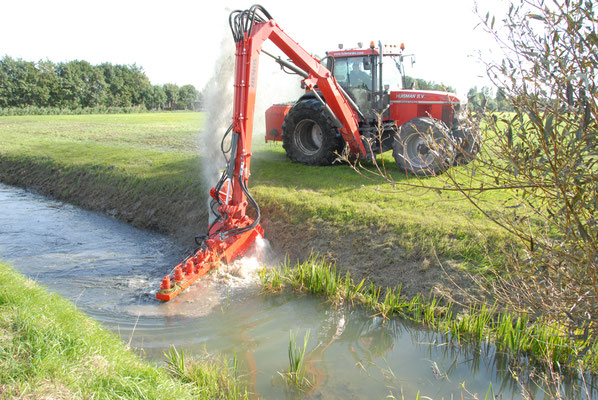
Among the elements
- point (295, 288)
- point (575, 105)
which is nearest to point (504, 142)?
point (575, 105)

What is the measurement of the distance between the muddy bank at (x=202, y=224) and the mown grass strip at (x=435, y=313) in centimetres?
23

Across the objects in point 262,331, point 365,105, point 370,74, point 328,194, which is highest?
point 370,74

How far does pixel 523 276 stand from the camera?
2.60 m

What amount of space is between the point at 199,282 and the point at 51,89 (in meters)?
60.4

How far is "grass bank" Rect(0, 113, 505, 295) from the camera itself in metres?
6.15

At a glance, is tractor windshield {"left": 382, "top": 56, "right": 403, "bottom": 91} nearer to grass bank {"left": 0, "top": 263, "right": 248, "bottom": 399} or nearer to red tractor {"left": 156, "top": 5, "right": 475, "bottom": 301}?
red tractor {"left": 156, "top": 5, "right": 475, "bottom": 301}

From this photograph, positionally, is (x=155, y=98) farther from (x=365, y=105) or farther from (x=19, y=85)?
(x=365, y=105)

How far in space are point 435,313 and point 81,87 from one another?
64.2 meters

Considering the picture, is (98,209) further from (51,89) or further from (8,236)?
(51,89)

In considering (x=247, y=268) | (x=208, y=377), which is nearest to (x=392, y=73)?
(x=247, y=268)

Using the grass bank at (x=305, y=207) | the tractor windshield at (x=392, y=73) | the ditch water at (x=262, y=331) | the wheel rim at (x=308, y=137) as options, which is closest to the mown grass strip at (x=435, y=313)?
the ditch water at (x=262, y=331)

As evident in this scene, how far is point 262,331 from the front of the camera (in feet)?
17.2

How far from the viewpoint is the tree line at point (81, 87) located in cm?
5547

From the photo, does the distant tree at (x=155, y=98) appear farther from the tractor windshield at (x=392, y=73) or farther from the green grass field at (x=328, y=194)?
the tractor windshield at (x=392, y=73)
